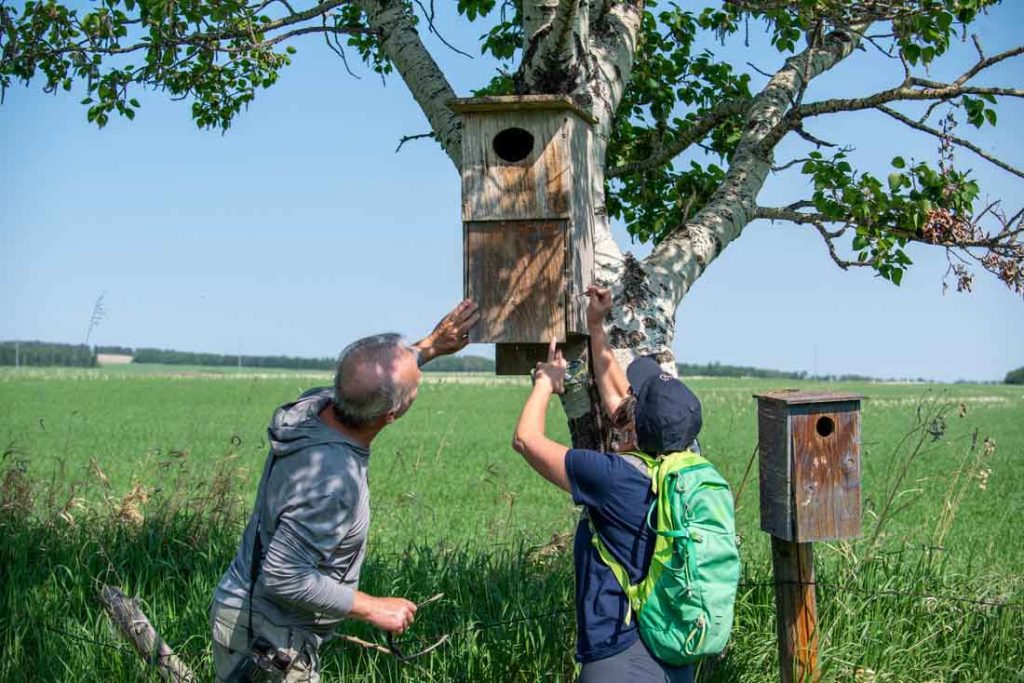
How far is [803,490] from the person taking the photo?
4.12 m

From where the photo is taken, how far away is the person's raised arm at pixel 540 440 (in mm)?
3227

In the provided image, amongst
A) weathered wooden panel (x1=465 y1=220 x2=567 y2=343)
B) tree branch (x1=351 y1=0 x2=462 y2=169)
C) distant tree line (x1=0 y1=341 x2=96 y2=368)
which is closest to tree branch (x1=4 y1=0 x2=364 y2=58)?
tree branch (x1=351 y1=0 x2=462 y2=169)

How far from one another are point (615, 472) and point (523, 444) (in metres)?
0.34

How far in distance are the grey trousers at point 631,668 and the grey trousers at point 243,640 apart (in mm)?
896

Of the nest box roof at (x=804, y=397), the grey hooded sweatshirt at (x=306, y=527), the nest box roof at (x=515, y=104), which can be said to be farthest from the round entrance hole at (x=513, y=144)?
Answer: the grey hooded sweatshirt at (x=306, y=527)

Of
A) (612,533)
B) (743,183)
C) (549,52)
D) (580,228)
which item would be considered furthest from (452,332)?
(743,183)

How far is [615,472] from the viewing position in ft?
10.3

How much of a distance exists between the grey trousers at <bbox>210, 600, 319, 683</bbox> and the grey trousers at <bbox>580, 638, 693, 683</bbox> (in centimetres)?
90

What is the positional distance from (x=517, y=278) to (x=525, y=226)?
242 mm

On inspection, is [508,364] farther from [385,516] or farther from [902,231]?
[385,516]

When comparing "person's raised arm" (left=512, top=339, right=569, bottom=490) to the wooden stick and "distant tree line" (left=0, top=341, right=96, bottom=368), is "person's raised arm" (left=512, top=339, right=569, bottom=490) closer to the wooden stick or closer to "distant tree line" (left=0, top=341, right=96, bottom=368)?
the wooden stick

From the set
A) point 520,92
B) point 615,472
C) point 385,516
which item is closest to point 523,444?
point 615,472

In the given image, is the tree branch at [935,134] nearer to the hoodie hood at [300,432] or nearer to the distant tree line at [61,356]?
the hoodie hood at [300,432]

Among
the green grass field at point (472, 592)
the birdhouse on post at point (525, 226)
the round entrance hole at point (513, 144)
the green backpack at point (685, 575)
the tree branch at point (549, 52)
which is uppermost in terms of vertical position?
the tree branch at point (549, 52)
